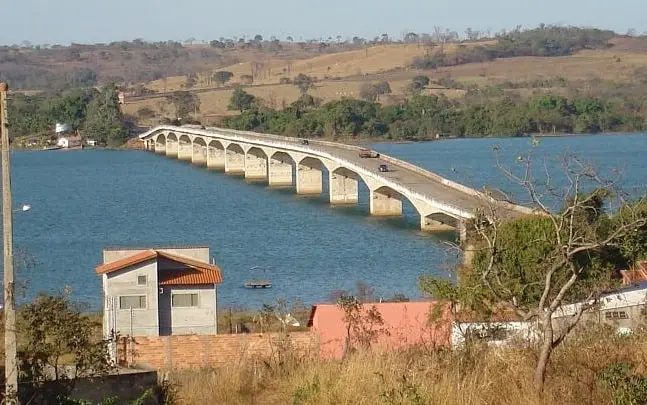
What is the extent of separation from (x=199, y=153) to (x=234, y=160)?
11.0m

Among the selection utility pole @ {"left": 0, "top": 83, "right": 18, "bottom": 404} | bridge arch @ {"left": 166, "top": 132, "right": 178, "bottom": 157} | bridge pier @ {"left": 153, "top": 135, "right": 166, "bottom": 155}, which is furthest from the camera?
bridge pier @ {"left": 153, "top": 135, "right": 166, "bottom": 155}

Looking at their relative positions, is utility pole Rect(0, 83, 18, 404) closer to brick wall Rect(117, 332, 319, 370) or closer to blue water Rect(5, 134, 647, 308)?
blue water Rect(5, 134, 647, 308)

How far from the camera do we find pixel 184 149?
304 feet

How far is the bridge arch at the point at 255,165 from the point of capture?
239ft

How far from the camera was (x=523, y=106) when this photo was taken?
4400 inches

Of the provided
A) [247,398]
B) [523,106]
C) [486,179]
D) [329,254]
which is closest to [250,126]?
[523,106]

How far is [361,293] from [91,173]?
5247 cm

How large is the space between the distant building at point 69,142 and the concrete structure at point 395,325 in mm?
94187

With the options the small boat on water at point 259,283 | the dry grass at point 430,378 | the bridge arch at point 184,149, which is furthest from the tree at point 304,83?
the dry grass at point 430,378

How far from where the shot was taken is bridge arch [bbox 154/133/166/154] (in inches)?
3994

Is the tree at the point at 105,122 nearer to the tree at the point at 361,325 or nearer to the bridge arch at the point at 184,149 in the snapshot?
the bridge arch at the point at 184,149

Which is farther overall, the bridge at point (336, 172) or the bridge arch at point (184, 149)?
the bridge arch at point (184, 149)

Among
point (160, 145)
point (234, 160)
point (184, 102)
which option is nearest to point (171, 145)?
point (160, 145)

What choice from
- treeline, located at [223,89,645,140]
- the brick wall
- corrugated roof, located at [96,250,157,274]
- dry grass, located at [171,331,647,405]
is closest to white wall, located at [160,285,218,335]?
corrugated roof, located at [96,250,157,274]
